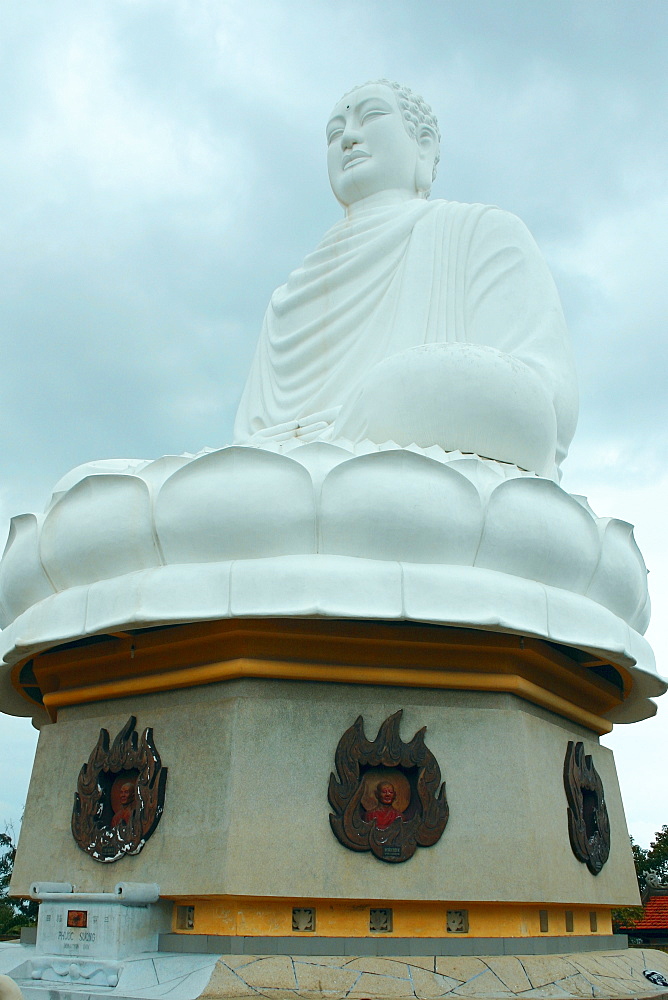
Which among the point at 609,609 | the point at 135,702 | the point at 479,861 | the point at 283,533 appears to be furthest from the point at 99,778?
the point at 609,609

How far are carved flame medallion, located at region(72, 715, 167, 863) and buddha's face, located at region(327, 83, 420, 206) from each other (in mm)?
6168

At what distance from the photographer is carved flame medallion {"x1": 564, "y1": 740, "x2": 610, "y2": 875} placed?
6230 millimetres

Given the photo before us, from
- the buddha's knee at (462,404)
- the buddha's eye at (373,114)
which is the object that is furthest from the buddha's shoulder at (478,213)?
the buddha's knee at (462,404)

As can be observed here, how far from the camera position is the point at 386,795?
5527mm

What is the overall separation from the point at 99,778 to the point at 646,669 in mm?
3539

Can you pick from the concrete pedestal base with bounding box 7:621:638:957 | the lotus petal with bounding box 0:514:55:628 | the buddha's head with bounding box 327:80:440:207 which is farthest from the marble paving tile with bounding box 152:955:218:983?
the buddha's head with bounding box 327:80:440:207

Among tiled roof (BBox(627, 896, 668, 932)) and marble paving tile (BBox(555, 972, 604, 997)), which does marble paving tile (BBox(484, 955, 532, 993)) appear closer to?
marble paving tile (BBox(555, 972, 604, 997))

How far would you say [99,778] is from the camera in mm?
6105

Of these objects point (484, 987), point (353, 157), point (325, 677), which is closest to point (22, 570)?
point (325, 677)

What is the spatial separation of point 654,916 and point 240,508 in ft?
41.3

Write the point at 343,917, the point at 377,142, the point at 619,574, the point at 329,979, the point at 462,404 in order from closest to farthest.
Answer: the point at 329,979 < the point at 343,917 < the point at 619,574 < the point at 462,404 < the point at 377,142

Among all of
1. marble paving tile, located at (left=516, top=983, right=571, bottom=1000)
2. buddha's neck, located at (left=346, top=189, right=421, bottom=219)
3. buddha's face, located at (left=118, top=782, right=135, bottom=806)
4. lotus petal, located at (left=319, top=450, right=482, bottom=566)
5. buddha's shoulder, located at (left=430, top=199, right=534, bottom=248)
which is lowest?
marble paving tile, located at (left=516, top=983, right=571, bottom=1000)

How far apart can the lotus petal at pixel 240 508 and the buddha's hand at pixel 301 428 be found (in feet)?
7.71

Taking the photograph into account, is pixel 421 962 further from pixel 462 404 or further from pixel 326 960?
pixel 462 404
